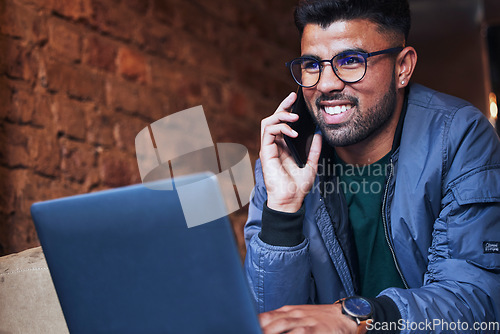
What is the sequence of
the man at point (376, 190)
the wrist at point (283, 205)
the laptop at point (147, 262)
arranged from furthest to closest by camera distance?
the wrist at point (283, 205)
the man at point (376, 190)
the laptop at point (147, 262)

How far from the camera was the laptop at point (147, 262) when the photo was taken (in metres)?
0.72

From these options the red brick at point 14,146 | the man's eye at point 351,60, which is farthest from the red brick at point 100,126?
the man's eye at point 351,60

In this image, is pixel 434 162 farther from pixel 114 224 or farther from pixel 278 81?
pixel 278 81

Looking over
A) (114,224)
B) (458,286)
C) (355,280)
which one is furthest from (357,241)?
(114,224)

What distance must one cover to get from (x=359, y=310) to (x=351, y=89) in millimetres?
625

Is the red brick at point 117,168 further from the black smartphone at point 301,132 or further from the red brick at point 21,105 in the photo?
the black smartphone at point 301,132

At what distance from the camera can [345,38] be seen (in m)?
1.42

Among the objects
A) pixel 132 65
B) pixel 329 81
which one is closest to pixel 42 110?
pixel 132 65

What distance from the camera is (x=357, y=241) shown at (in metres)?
Result: 1.48

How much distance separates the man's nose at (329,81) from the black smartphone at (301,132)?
93mm

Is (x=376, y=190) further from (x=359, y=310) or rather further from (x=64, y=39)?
(x=64, y=39)

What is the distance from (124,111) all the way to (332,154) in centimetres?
82

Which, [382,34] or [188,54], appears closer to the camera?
[382,34]

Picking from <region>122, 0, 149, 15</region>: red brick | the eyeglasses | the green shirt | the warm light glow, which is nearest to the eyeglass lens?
the eyeglasses
